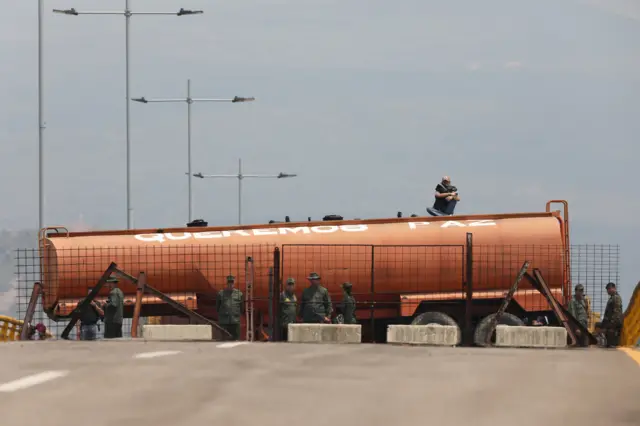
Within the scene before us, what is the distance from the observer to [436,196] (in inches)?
1177

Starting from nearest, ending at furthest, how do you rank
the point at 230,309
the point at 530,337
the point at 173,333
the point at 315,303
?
the point at 530,337
the point at 173,333
the point at 315,303
the point at 230,309

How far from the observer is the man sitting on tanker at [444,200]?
2978cm

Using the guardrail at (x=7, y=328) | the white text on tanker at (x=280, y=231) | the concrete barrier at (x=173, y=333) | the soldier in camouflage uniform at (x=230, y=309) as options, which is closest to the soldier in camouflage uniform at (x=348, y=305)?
the white text on tanker at (x=280, y=231)

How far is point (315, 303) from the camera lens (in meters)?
25.9

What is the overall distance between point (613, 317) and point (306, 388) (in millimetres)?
17326

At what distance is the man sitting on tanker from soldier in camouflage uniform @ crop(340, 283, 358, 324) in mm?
3046

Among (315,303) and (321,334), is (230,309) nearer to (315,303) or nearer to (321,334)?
(315,303)

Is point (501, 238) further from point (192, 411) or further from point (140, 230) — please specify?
point (192, 411)

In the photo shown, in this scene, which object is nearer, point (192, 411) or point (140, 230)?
point (192, 411)

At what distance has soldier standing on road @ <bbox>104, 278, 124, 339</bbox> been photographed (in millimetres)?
26297

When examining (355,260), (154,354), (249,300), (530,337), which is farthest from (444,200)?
(154,354)

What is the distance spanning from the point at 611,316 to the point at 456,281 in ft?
10.7

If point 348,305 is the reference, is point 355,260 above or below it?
above

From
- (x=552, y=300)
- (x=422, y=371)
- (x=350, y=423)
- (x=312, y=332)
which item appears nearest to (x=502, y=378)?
(x=422, y=371)
